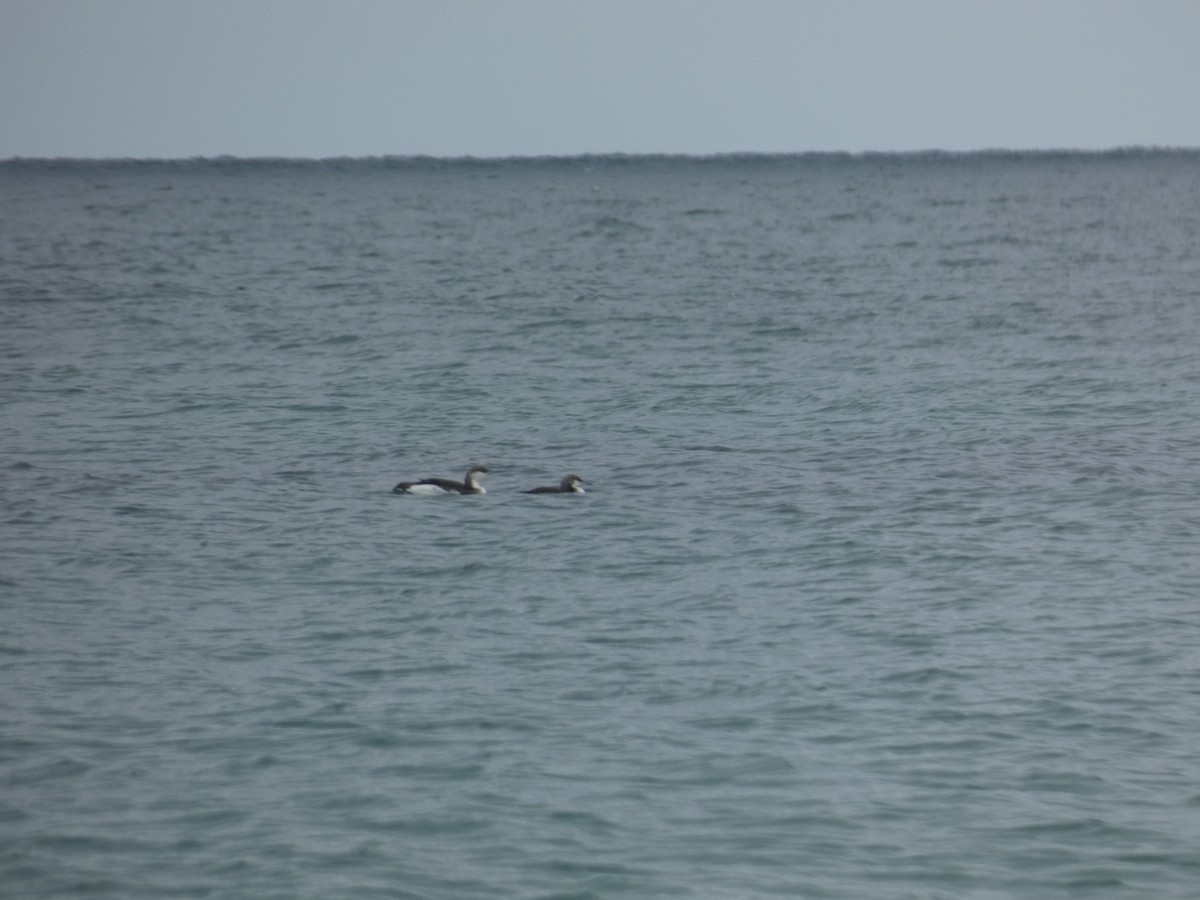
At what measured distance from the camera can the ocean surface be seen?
847cm

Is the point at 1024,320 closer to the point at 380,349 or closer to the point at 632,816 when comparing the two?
the point at 380,349

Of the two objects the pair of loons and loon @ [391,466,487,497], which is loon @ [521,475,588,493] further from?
loon @ [391,466,487,497]

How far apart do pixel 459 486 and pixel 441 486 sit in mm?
234

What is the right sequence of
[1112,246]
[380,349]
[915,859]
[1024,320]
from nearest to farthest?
[915,859]
[380,349]
[1024,320]
[1112,246]

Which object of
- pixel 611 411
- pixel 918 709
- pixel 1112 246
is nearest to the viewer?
pixel 918 709

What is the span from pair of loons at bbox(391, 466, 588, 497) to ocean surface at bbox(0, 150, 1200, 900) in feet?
0.68

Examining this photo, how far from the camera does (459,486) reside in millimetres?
18359

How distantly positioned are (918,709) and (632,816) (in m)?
2.68

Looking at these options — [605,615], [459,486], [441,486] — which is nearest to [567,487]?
[459,486]

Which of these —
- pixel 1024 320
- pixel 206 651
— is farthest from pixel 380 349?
pixel 206 651

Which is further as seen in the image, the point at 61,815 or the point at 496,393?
the point at 496,393

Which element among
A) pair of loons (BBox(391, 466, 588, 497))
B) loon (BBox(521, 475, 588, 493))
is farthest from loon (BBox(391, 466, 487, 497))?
loon (BBox(521, 475, 588, 493))

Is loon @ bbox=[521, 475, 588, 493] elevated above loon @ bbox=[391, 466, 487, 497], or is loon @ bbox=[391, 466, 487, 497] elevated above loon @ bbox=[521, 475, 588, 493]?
loon @ bbox=[521, 475, 588, 493]

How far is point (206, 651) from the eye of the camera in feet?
39.3
